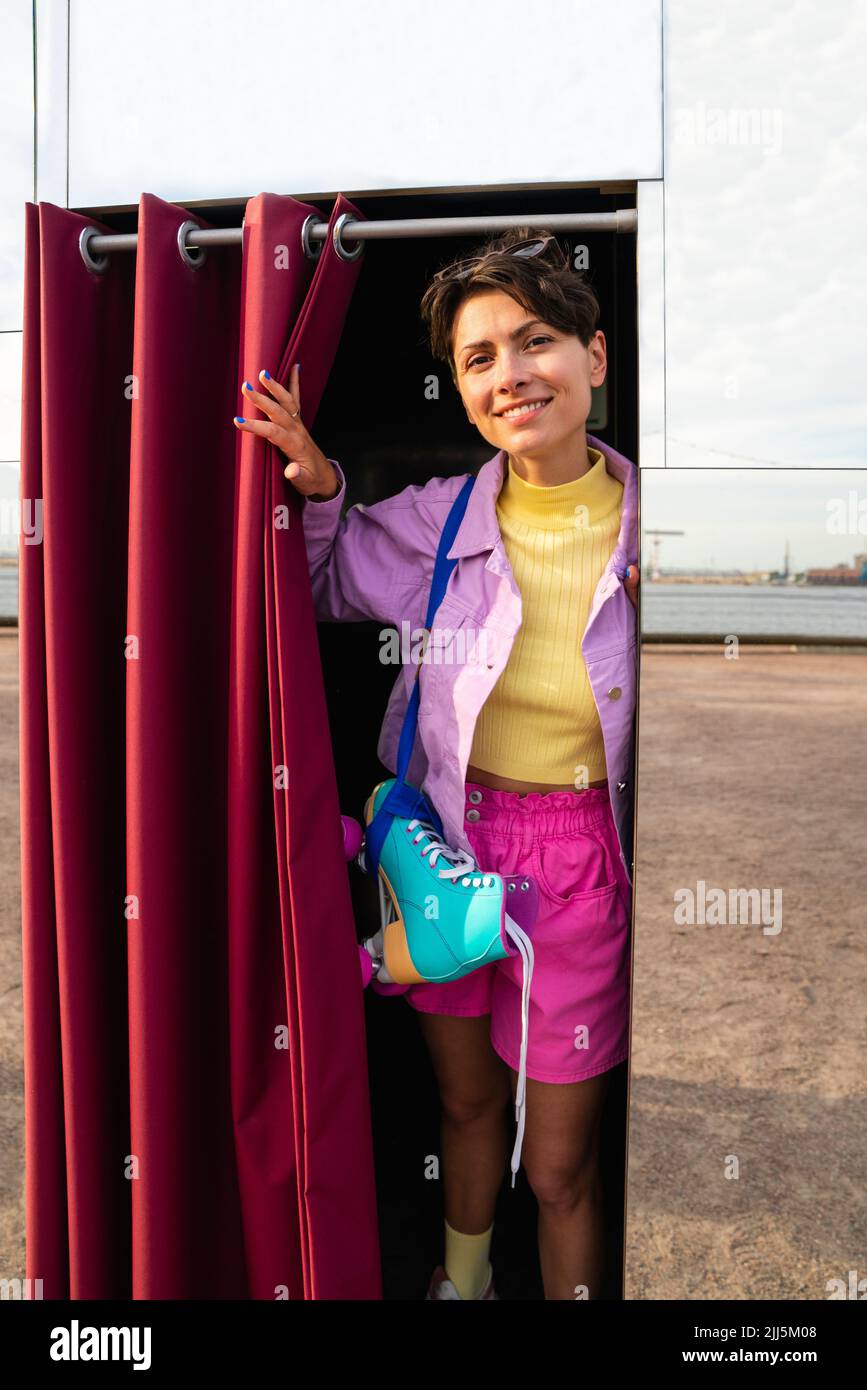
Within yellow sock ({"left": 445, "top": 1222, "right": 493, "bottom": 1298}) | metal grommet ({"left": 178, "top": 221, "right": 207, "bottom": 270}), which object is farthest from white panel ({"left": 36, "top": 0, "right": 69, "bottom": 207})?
yellow sock ({"left": 445, "top": 1222, "right": 493, "bottom": 1298})

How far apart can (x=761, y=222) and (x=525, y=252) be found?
1.25 feet

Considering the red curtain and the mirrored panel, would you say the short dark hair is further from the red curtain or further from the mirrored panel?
the mirrored panel

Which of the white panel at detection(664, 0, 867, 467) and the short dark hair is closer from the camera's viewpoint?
the white panel at detection(664, 0, 867, 467)

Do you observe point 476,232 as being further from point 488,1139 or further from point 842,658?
point 842,658

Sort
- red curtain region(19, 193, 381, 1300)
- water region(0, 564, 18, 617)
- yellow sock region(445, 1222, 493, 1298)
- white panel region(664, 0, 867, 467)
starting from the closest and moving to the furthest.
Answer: white panel region(664, 0, 867, 467), red curtain region(19, 193, 381, 1300), yellow sock region(445, 1222, 493, 1298), water region(0, 564, 18, 617)

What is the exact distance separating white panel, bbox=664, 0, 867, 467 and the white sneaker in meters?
1.75

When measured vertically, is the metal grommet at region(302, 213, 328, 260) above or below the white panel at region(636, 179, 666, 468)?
above

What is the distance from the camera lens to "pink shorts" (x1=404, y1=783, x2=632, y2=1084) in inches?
68.1

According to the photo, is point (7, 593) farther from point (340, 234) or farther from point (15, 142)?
point (340, 234)

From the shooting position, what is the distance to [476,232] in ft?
5.17

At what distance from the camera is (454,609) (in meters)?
1.75

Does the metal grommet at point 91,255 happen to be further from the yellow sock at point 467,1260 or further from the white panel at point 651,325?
the yellow sock at point 467,1260

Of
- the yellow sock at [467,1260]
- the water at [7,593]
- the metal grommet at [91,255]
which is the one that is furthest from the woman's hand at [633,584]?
the water at [7,593]

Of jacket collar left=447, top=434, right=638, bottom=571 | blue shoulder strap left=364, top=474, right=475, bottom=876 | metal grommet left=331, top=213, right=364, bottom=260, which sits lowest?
blue shoulder strap left=364, top=474, right=475, bottom=876
